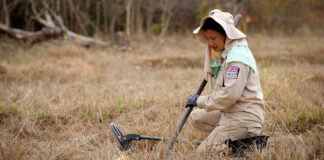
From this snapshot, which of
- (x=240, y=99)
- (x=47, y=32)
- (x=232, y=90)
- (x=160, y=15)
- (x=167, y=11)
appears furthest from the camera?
(x=160, y=15)

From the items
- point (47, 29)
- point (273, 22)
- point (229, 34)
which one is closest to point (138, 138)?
point (229, 34)

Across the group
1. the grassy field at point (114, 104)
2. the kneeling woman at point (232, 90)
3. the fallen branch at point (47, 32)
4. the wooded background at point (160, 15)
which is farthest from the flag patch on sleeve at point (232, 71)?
the wooded background at point (160, 15)

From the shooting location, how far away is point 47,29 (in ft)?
25.5

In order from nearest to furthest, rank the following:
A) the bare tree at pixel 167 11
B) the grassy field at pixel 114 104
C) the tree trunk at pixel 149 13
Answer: the grassy field at pixel 114 104 < the bare tree at pixel 167 11 < the tree trunk at pixel 149 13

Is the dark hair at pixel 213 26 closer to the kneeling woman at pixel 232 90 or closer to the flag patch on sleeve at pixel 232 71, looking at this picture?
the kneeling woman at pixel 232 90

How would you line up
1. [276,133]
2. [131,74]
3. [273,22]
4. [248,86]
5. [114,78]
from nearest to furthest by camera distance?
[248,86]
[276,133]
[114,78]
[131,74]
[273,22]

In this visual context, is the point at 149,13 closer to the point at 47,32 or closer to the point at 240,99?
the point at 47,32

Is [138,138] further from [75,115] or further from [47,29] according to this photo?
[47,29]

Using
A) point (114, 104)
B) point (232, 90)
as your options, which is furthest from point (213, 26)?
point (114, 104)

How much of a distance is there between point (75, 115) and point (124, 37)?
5.40 m

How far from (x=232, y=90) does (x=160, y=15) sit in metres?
9.14

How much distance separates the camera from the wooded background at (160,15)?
31.3ft

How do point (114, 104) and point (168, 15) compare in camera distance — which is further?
point (168, 15)

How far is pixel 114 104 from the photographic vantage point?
3836mm
